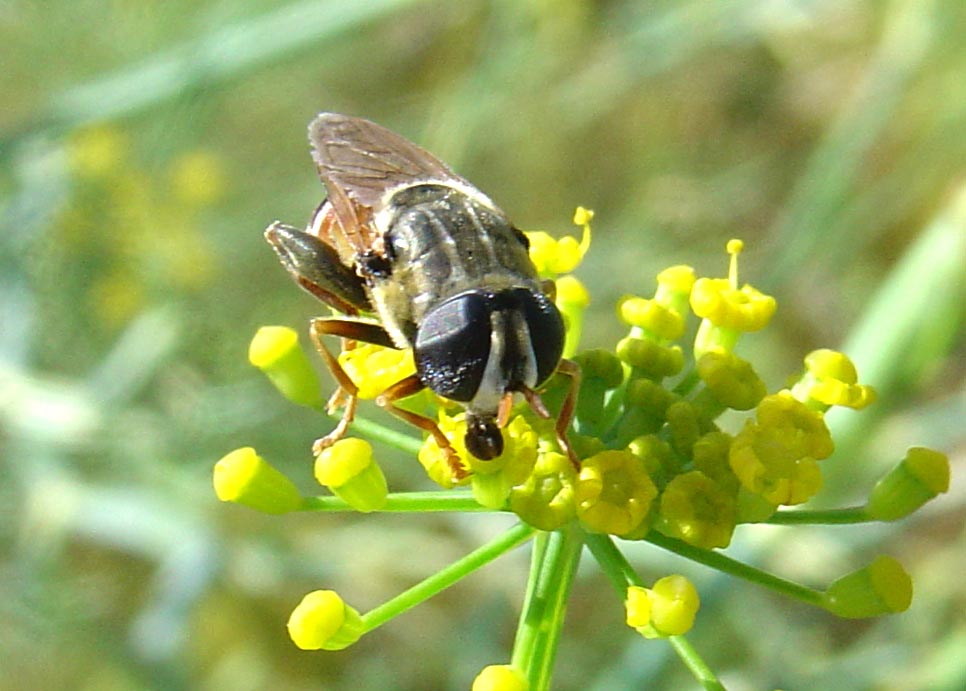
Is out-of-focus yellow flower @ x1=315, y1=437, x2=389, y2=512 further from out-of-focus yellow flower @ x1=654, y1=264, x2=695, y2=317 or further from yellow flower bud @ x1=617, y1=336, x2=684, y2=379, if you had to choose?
out-of-focus yellow flower @ x1=654, y1=264, x2=695, y2=317

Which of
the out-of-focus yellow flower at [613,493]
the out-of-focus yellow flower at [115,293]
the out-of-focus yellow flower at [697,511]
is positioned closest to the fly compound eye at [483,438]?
the out-of-focus yellow flower at [613,493]

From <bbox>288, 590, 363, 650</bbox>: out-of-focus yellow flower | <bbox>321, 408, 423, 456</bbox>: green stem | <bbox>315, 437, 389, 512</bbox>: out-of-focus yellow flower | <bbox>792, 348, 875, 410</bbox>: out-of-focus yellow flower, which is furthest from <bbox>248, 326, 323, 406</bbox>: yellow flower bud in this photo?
<bbox>792, 348, 875, 410</bbox>: out-of-focus yellow flower

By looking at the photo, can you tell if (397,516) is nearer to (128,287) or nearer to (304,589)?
(304,589)

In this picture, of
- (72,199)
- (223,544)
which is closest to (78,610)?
(223,544)

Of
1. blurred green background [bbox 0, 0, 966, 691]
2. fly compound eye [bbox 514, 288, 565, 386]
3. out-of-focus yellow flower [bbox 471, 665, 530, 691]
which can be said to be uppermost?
fly compound eye [bbox 514, 288, 565, 386]

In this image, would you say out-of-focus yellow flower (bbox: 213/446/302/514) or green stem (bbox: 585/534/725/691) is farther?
out-of-focus yellow flower (bbox: 213/446/302/514)

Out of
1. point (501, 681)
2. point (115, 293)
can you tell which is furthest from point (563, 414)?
point (115, 293)

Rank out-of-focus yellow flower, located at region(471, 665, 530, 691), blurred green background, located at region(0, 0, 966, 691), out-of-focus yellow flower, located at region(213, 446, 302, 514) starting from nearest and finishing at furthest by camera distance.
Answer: out-of-focus yellow flower, located at region(471, 665, 530, 691) < out-of-focus yellow flower, located at region(213, 446, 302, 514) < blurred green background, located at region(0, 0, 966, 691)

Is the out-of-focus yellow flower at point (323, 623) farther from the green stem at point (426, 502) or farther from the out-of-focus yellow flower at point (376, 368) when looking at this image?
the out-of-focus yellow flower at point (376, 368)
